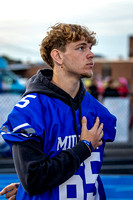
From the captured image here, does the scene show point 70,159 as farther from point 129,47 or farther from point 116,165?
point 129,47

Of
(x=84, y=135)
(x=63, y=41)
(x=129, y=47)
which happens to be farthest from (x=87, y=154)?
(x=129, y=47)

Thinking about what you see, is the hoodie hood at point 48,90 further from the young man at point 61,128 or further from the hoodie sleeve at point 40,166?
the hoodie sleeve at point 40,166

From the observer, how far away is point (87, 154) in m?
1.51

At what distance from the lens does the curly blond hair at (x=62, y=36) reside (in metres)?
1.61

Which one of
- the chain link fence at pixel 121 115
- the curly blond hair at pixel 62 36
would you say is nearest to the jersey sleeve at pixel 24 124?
the curly blond hair at pixel 62 36

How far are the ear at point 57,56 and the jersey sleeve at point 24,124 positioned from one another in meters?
0.28

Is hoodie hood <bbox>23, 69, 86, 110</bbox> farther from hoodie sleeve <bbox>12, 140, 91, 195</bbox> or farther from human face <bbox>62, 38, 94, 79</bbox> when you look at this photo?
hoodie sleeve <bbox>12, 140, 91, 195</bbox>

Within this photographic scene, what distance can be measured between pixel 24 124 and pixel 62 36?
54 cm

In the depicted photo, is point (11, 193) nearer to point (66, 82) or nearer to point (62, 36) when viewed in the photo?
point (66, 82)

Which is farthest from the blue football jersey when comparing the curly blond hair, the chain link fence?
the chain link fence

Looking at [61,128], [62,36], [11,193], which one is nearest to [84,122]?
[61,128]

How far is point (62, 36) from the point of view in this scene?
1.62 meters

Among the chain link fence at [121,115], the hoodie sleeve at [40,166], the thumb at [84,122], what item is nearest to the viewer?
the hoodie sleeve at [40,166]

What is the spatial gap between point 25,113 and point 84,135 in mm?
332
